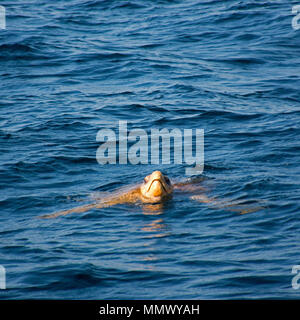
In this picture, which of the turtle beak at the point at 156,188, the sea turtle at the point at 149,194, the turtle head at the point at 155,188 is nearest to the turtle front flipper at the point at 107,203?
the sea turtle at the point at 149,194

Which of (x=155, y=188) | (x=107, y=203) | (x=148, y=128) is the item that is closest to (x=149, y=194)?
(x=155, y=188)

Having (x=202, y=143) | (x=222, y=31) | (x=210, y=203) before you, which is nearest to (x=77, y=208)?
(x=210, y=203)

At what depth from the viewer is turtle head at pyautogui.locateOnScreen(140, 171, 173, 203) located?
42.5 ft

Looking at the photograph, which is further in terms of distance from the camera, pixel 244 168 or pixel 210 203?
pixel 244 168

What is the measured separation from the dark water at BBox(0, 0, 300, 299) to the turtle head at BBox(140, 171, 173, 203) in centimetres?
42

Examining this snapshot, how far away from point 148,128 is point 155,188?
199 inches

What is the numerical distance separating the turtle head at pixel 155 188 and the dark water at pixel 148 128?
0.42 m

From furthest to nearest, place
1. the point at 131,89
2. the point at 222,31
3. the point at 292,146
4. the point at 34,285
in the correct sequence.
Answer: the point at 222,31
the point at 131,89
the point at 292,146
the point at 34,285

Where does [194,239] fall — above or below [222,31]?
below

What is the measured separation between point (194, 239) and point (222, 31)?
55.8 feet

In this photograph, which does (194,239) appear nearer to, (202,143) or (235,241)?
(235,241)

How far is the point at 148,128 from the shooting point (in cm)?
1788

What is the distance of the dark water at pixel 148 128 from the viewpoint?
959 centimetres
